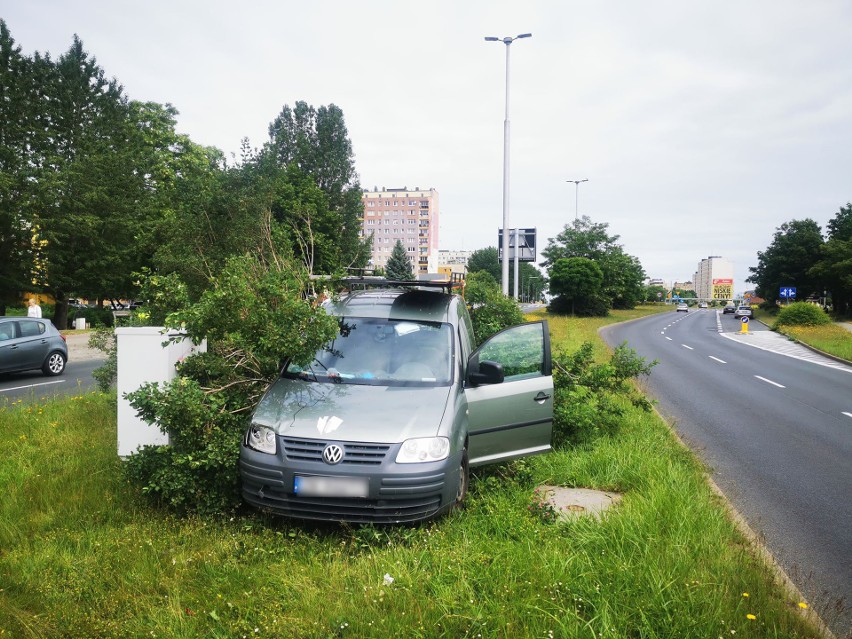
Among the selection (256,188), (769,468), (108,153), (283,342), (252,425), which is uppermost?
(108,153)

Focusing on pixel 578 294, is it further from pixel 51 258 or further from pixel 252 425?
pixel 252 425

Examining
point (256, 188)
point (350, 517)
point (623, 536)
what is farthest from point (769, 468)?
point (256, 188)

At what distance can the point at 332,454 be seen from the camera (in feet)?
12.6

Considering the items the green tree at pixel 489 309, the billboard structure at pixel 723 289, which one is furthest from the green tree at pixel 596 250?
the billboard structure at pixel 723 289

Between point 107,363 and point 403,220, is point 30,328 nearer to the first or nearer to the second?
point 107,363

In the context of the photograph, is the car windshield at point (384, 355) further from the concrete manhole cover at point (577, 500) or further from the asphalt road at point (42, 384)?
the asphalt road at point (42, 384)

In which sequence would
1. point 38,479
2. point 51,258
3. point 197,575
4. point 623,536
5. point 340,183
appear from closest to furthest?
point 197,575 < point 623,536 < point 38,479 < point 51,258 < point 340,183

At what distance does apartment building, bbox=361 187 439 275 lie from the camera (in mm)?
145875

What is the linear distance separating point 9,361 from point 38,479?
979 cm

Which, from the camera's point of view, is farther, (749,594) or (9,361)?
(9,361)

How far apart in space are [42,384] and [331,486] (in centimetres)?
1158

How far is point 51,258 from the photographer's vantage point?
94.3ft

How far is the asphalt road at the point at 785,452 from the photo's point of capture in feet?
13.8

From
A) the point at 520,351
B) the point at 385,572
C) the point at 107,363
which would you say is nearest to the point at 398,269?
the point at 107,363
